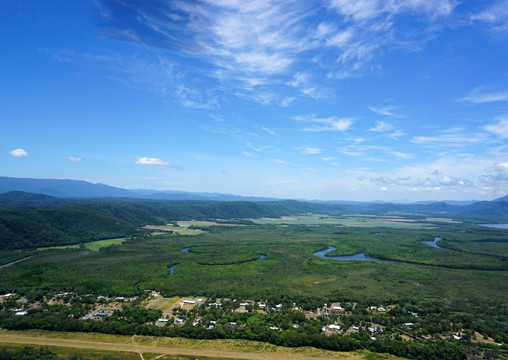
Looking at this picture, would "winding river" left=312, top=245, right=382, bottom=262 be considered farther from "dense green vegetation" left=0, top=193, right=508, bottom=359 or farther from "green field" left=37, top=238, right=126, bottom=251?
"green field" left=37, top=238, right=126, bottom=251

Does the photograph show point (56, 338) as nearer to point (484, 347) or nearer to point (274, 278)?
point (274, 278)

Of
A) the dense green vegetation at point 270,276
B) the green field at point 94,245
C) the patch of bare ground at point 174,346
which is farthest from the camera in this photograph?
the green field at point 94,245

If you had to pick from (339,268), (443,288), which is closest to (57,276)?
(339,268)

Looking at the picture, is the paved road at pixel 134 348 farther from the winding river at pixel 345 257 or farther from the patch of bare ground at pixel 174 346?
the winding river at pixel 345 257

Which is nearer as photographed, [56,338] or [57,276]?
[56,338]

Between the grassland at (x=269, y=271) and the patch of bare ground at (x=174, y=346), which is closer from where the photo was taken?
the patch of bare ground at (x=174, y=346)

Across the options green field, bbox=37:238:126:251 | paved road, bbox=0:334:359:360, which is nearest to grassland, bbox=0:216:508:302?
green field, bbox=37:238:126:251

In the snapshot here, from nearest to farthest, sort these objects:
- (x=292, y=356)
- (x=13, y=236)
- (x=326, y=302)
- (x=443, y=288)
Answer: (x=292, y=356)
(x=326, y=302)
(x=443, y=288)
(x=13, y=236)

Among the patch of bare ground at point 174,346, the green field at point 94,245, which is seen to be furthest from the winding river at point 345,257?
the green field at point 94,245

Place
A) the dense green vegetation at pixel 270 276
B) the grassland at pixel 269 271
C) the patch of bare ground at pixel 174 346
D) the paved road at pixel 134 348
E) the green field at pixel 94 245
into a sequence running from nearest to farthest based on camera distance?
the paved road at pixel 134 348 → the patch of bare ground at pixel 174 346 → the dense green vegetation at pixel 270 276 → the grassland at pixel 269 271 → the green field at pixel 94 245
